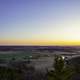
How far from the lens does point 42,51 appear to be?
41.1 metres

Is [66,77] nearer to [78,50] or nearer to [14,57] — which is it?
[14,57]

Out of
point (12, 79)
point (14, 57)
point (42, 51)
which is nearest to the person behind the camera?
point (12, 79)

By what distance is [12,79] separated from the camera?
1611cm

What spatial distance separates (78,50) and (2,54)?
14417mm

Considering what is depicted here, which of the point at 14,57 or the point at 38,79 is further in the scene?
the point at 14,57

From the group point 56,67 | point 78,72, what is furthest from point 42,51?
point 56,67

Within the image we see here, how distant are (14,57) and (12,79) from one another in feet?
58.2

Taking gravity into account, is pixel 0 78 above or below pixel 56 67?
below

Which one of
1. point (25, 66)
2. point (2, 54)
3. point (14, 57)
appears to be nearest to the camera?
point (25, 66)

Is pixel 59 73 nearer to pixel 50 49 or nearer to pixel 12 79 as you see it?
pixel 12 79

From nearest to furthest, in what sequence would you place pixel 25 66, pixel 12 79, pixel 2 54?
pixel 12 79, pixel 25 66, pixel 2 54

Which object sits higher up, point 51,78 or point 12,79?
point 51,78

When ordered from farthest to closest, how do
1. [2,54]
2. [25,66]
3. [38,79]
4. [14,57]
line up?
[2,54] → [14,57] → [25,66] → [38,79]

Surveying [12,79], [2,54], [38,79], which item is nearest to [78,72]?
[38,79]
